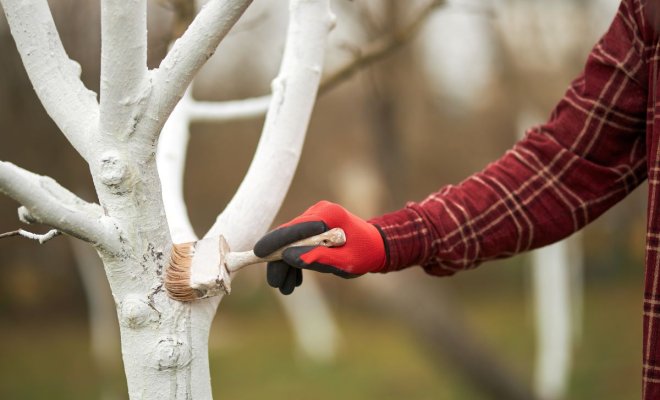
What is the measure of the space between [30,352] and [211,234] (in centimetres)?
645

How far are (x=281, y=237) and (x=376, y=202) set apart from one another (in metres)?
3.21

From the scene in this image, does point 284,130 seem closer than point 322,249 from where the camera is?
No

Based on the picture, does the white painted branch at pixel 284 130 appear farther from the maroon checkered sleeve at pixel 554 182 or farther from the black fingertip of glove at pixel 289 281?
the maroon checkered sleeve at pixel 554 182

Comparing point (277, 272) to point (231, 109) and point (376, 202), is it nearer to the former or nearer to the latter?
point (231, 109)

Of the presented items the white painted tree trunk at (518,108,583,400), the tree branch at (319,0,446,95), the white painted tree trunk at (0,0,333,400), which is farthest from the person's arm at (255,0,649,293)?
the white painted tree trunk at (518,108,583,400)

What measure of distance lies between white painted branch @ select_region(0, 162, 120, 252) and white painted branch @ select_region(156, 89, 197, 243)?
24 centimetres

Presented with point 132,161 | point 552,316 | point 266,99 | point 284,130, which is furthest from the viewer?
point 552,316

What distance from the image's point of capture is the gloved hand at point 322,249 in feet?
3.74

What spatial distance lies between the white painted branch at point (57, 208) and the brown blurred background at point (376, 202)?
2.02 meters

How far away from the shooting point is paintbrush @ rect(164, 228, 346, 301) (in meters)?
1.07

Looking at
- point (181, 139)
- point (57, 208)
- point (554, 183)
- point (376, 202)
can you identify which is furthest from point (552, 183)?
point (376, 202)

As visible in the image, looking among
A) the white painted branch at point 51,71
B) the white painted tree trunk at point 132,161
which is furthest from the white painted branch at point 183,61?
the white painted branch at point 51,71

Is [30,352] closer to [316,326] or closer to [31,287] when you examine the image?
[31,287]

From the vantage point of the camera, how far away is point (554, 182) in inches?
55.7
